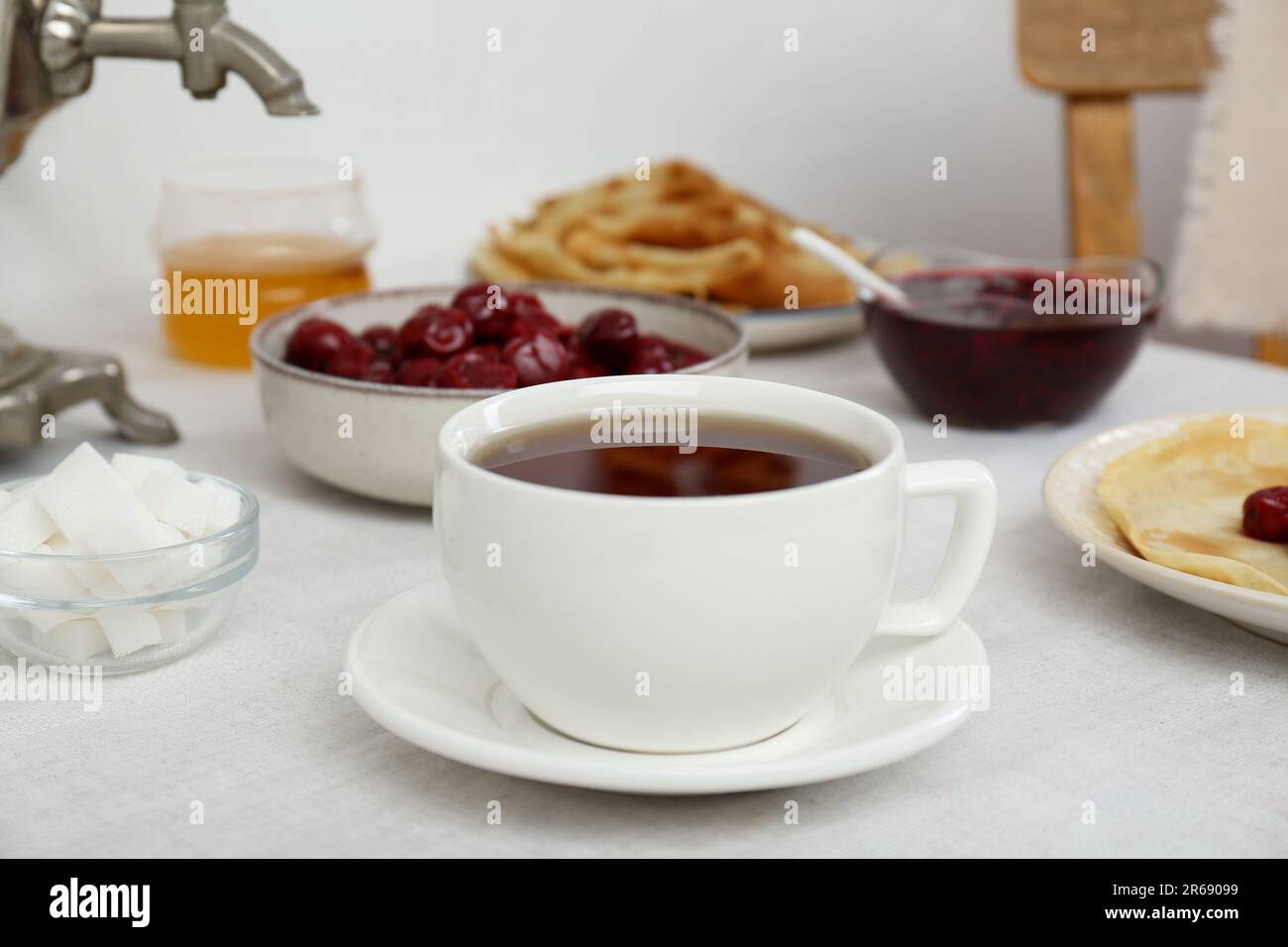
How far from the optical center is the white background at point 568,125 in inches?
60.1

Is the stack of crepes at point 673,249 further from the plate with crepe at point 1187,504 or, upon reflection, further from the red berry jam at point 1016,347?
the plate with crepe at point 1187,504

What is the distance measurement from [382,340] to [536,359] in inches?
5.9

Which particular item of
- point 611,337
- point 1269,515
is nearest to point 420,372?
point 611,337

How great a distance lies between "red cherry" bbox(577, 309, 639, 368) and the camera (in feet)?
3.08

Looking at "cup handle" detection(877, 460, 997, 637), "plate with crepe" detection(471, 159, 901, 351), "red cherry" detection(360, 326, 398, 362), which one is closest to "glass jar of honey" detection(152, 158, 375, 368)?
"plate with crepe" detection(471, 159, 901, 351)

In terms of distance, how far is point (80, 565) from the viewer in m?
0.66

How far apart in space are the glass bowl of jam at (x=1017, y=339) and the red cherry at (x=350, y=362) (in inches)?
16.0

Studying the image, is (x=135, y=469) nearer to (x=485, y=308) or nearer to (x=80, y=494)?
(x=80, y=494)

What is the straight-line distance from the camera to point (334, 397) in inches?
34.7

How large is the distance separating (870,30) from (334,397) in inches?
58.3

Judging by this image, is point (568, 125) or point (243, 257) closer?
point (243, 257)
